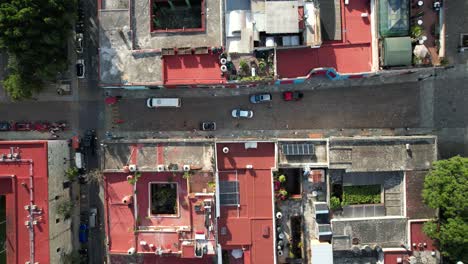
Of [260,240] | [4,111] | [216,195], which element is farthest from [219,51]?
[4,111]

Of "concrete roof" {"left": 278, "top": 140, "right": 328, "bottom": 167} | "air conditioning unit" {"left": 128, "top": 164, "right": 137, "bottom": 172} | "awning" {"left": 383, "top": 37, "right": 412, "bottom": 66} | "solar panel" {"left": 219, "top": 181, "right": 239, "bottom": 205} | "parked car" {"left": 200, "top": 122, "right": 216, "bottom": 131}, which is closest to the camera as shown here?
"awning" {"left": 383, "top": 37, "right": 412, "bottom": 66}

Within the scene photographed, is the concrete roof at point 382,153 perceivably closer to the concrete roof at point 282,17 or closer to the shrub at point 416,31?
the shrub at point 416,31

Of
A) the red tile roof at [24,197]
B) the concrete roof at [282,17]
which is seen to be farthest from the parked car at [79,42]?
the concrete roof at [282,17]

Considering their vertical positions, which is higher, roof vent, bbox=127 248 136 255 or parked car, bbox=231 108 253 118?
parked car, bbox=231 108 253 118

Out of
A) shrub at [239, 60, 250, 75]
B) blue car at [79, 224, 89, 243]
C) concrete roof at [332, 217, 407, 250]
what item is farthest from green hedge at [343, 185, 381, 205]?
blue car at [79, 224, 89, 243]

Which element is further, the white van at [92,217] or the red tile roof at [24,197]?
the white van at [92,217]

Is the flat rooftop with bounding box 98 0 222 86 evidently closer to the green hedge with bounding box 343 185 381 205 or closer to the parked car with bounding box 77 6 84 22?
the parked car with bounding box 77 6 84 22
